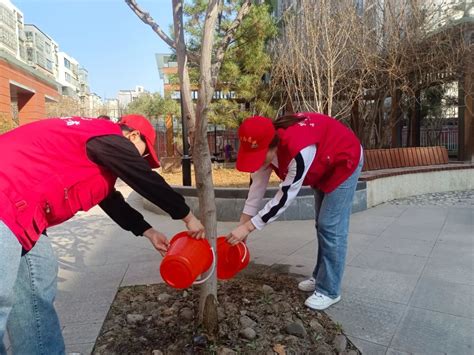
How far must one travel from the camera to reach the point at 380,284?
344cm

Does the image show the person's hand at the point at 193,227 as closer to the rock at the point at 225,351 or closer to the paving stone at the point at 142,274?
the rock at the point at 225,351

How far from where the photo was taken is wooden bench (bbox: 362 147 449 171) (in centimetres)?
930

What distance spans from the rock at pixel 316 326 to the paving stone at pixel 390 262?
54.1 inches

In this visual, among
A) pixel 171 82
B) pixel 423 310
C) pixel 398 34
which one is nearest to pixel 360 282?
pixel 423 310

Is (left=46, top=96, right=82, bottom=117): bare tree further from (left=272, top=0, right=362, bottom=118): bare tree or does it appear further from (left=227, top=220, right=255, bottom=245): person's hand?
(left=227, top=220, right=255, bottom=245): person's hand

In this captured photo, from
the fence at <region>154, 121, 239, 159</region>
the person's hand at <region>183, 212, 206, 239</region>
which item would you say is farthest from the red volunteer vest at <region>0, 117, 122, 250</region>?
the fence at <region>154, 121, 239, 159</region>

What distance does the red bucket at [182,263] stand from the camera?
6.45 feet

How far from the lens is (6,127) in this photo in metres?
16.7

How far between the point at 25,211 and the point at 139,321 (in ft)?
4.98

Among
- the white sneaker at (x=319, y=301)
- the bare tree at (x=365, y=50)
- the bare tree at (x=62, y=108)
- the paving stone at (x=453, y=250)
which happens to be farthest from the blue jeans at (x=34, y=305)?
the bare tree at (x=62, y=108)

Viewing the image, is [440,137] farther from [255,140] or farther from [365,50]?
[255,140]

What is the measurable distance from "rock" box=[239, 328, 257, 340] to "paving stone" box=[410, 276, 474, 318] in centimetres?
130

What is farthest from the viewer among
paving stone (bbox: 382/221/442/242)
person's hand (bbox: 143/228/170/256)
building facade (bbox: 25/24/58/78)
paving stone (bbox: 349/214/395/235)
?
building facade (bbox: 25/24/58/78)

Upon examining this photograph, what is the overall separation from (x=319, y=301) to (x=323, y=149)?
3.73 feet
